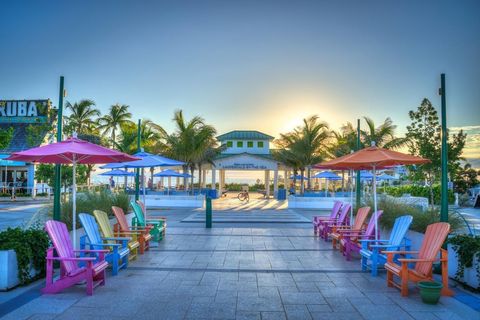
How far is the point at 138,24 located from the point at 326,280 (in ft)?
30.6

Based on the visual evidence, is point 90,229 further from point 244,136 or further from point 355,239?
point 244,136

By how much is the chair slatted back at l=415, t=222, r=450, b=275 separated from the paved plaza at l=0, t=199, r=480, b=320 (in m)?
0.36

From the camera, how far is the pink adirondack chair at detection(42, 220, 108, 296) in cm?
574

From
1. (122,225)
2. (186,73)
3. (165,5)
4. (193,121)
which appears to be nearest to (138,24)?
(165,5)

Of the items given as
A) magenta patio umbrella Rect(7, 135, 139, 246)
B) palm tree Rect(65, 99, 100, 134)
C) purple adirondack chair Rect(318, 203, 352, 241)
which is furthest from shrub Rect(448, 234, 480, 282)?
palm tree Rect(65, 99, 100, 134)

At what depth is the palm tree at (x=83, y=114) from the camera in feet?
133

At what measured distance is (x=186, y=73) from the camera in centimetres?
1611

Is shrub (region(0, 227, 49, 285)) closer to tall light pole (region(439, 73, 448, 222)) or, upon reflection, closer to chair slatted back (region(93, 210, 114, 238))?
chair slatted back (region(93, 210, 114, 238))

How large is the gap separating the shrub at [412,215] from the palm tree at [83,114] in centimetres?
3523

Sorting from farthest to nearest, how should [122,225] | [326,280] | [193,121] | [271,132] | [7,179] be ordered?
[271,132] < [7,179] < [193,121] < [122,225] < [326,280]

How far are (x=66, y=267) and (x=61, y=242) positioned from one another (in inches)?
14.9

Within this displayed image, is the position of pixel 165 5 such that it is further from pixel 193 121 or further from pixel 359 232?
pixel 193 121

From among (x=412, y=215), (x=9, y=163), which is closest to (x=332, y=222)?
→ (x=412, y=215)

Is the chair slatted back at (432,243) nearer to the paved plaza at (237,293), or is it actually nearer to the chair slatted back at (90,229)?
the paved plaza at (237,293)
